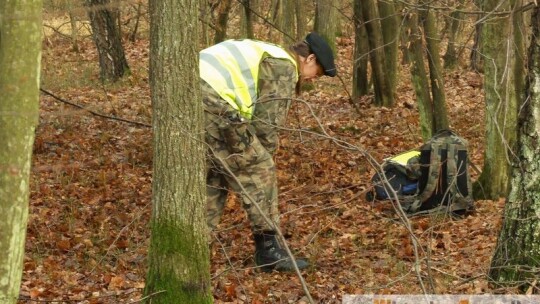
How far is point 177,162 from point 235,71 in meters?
1.57

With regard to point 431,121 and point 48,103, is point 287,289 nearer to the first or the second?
point 431,121

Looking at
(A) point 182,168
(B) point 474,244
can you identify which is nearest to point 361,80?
(B) point 474,244

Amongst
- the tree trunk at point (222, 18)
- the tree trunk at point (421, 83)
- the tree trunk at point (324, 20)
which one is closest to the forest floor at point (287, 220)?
the tree trunk at point (421, 83)

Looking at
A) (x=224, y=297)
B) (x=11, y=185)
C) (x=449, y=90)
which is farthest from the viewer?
(x=449, y=90)

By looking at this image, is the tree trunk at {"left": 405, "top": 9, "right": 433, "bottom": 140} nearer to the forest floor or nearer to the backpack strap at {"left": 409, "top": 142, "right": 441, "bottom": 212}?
the forest floor

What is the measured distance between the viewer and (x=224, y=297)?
5.95 meters

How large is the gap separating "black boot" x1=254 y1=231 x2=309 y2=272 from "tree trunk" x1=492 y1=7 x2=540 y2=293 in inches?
63.7

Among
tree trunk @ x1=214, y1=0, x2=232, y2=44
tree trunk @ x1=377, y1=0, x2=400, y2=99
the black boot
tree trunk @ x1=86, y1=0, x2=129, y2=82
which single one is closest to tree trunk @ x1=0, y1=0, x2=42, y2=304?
the black boot

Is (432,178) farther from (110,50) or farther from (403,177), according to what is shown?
(110,50)

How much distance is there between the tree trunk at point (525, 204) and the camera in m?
5.07

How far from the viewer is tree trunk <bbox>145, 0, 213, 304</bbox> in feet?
15.9

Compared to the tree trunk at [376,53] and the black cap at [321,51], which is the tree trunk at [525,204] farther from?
the tree trunk at [376,53]

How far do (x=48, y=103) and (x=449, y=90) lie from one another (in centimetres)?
621

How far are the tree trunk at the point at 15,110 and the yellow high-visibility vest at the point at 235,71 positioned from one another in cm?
284
